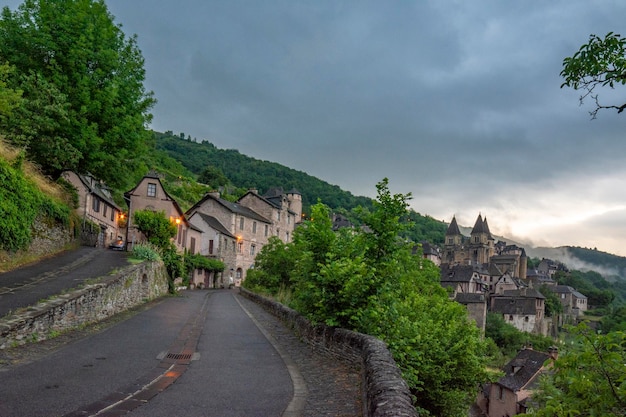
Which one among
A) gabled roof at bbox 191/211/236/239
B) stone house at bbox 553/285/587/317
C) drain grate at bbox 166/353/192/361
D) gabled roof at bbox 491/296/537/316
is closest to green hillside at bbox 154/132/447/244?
gabled roof at bbox 491/296/537/316

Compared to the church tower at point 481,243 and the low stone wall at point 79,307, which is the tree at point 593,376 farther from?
the church tower at point 481,243

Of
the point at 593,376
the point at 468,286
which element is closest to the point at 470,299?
the point at 468,286

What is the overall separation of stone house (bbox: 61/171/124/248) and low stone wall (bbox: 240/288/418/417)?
2660cm

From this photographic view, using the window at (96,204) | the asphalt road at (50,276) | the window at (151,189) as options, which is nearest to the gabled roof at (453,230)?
the window at (151,189)

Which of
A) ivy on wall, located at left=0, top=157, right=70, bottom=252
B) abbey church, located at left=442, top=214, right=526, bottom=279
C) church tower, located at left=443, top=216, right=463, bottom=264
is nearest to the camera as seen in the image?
ivy on wall, located at left=0, top=157, right=70, bottom=252

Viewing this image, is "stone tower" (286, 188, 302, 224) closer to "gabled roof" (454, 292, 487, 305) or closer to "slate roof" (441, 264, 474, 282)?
"gabled roof" (454, 292, 487, 305)

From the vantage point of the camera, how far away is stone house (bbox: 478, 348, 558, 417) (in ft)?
128

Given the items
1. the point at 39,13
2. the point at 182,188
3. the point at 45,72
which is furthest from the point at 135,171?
the point at 182,188

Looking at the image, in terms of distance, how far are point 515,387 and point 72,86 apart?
135 ft

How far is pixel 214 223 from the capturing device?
59375 millimetres

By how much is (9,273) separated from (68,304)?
4.63 meters

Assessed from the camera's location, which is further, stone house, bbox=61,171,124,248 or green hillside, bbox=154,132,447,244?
green hillside, bbox=154,132,447,244

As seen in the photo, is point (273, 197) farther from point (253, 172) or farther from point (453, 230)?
point (453, 230)

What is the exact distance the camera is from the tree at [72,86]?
66.6ft
